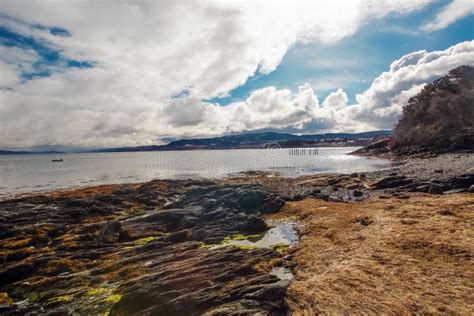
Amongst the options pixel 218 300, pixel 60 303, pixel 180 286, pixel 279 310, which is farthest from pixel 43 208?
pixel 279 310

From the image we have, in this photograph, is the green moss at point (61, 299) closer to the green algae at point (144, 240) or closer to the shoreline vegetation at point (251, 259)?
the shoreline vegetation at point (251, 259)

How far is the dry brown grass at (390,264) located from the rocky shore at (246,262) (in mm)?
69

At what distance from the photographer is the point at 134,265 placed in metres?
21.6

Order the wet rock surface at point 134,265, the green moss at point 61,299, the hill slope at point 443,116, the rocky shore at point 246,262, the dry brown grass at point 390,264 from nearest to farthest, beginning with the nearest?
the dry brown grass at point 390,264, the rocky shore at point 246,262, the wet rock surface at point 134,265, the green moss at point 61,299, the hill slope at point 443,116

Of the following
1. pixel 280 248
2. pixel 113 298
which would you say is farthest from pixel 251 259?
pixel 113 298

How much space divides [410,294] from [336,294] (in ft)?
11.0

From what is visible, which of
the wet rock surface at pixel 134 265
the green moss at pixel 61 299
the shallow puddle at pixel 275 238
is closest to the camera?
the wet rock surface at pixel 134 265

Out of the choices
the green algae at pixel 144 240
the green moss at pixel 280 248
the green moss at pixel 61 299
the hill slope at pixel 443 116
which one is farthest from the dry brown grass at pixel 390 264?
the hill slope at pixel 443 116

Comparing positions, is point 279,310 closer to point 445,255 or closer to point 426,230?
point 445,255

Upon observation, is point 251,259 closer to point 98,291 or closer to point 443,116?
point 98,291

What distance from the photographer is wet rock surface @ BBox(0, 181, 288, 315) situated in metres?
15.3

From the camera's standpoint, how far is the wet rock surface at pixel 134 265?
1532 cm

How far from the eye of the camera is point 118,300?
16.6 meters

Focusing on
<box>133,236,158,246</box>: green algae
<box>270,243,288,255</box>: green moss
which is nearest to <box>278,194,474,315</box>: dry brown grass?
<box>270,243,288,255</box>: green moss
